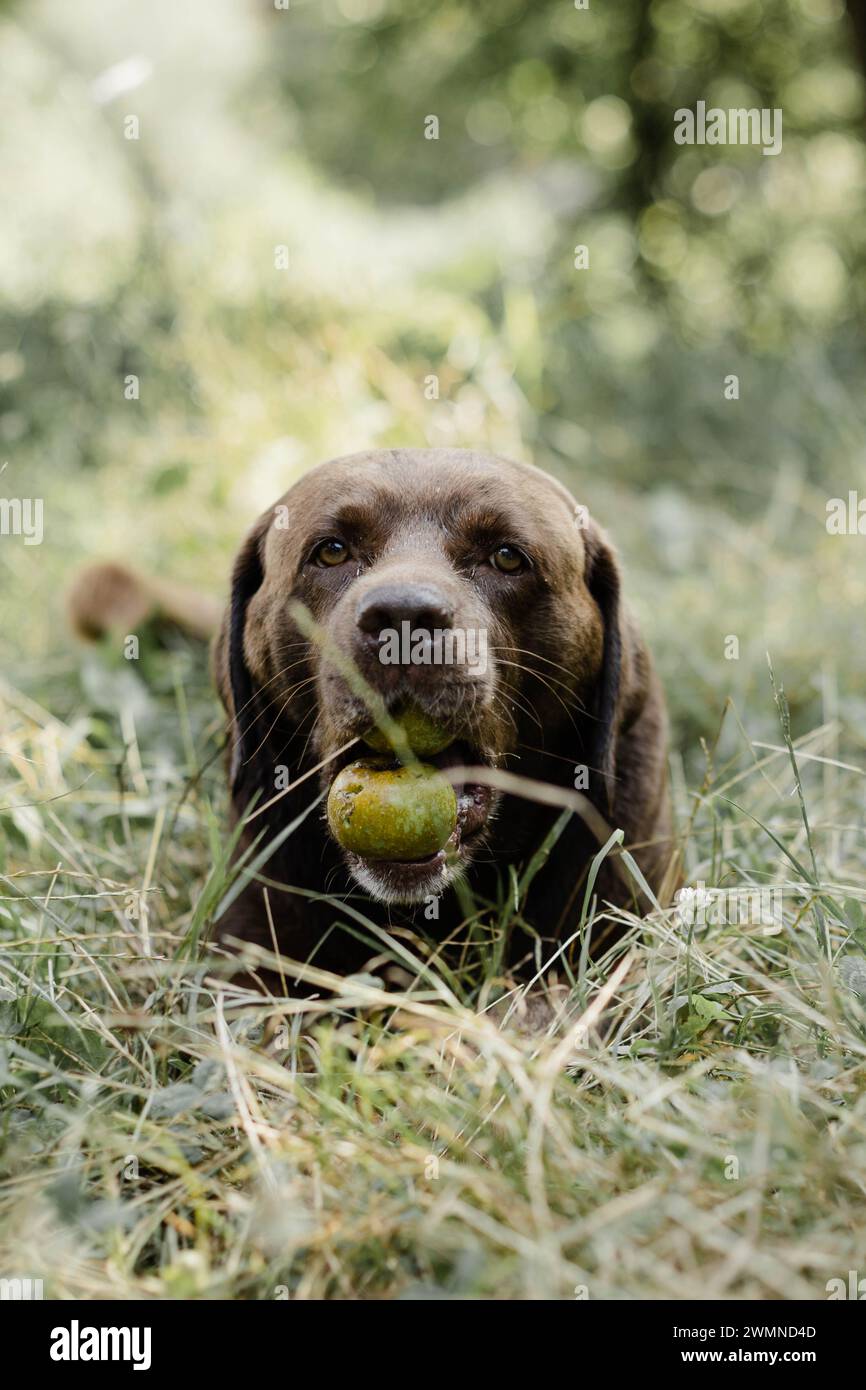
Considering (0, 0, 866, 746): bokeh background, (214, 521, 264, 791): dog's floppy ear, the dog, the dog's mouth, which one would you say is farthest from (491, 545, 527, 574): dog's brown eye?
(0, 0, 866, 746): bokeh background

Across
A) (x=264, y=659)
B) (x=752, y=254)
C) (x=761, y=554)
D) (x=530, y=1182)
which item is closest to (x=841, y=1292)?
(x=530, y=1182)

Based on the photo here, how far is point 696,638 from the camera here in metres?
4.59

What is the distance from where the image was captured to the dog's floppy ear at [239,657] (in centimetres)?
296

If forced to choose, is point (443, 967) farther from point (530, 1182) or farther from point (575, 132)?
point (575, 132)

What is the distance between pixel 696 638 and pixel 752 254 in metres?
6.58

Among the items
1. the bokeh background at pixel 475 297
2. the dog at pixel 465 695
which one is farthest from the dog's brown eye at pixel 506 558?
the bokeh background at pixel 475 297

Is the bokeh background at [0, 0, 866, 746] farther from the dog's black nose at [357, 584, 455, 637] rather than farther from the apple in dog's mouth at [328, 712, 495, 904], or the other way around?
the dog's black nose at [357, 584, 455, 637]

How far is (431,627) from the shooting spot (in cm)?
235

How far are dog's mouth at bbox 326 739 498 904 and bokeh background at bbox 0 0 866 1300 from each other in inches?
8.7

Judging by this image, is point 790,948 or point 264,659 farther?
point 264,659

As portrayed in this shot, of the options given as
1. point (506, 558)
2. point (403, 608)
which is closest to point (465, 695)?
point (403, 608)

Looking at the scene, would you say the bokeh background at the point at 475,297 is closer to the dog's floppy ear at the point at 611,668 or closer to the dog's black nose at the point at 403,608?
the dog's floppy ear at the point at 611,668

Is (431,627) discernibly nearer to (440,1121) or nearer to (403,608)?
(403,608)

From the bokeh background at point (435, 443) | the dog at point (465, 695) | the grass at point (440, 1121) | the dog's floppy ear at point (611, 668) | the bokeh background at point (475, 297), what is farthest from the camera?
the bokeh background at point (475, 297)
